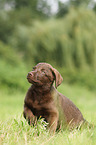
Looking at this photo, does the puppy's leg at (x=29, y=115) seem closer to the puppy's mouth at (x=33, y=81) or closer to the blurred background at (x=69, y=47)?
the puppy's mouth at (x=33, y=81)

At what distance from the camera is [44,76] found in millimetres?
3566

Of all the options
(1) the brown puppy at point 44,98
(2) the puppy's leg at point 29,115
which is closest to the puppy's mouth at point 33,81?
(1) the brown puppy at point 44,98

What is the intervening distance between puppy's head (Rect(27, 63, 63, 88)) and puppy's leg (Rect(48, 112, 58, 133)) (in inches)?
15.6

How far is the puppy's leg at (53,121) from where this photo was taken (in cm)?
354

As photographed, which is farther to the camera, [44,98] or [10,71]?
[10,71]

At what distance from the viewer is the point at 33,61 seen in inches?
723

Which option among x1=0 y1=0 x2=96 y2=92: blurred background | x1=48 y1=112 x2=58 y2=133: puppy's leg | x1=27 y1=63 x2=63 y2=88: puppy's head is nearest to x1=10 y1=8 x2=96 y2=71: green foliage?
x1=0 y1=0 x2=96 y2=92: blurred background

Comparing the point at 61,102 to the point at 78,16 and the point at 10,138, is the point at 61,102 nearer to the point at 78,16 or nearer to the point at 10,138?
the point at 10,138

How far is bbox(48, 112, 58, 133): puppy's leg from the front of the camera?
3.54m

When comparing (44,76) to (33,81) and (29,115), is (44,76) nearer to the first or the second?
(33,81)

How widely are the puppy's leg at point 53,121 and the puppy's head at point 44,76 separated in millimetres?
396

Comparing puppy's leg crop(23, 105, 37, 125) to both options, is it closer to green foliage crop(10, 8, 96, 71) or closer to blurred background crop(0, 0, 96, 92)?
blurred background crop(0, 0, 96, 92)

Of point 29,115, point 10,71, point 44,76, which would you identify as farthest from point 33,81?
point 10,71

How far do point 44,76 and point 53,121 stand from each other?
1.97 ft
